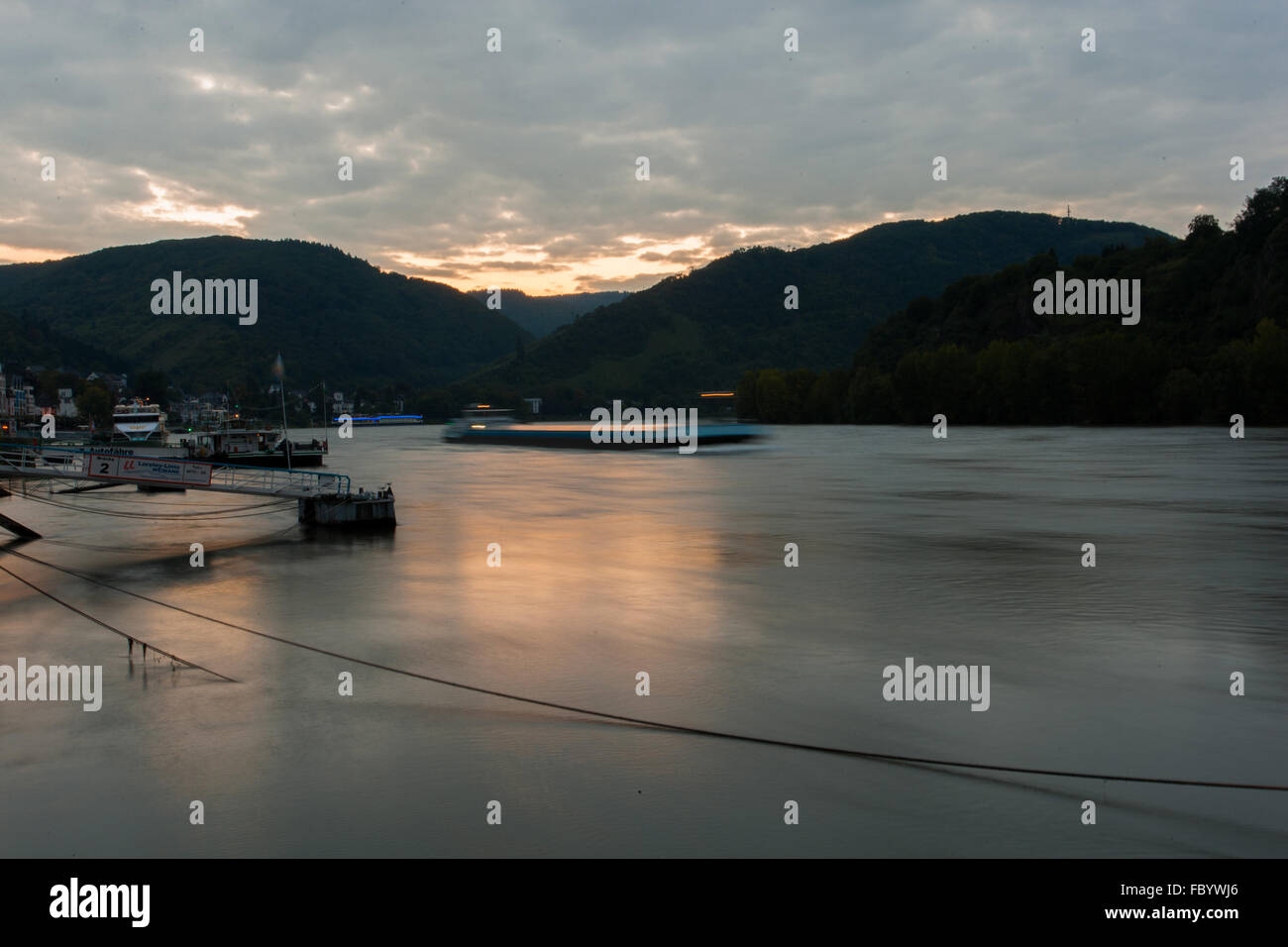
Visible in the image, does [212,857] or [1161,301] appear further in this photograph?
[1161,301]

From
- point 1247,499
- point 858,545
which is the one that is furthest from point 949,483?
point 858,545

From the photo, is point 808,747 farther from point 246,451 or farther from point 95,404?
point 95,404

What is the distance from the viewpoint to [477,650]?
13789 millimetres

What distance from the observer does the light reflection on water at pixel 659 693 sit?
25.1 ft

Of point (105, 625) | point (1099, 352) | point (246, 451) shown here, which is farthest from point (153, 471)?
point (1099, 352)

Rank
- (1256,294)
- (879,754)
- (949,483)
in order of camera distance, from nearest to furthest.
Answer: (879,754)
(949,483)
(1256,294)

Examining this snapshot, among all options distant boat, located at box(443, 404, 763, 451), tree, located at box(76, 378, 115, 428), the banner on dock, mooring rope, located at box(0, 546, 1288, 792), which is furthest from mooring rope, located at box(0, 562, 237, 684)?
tree, located at box(76, 378, 115, 428)

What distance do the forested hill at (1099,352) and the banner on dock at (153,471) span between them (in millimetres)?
99841

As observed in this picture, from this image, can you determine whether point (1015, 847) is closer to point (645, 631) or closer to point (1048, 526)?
point (645, 631)

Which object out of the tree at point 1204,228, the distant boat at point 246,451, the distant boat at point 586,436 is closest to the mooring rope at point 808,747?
the distant boat at point 246,451

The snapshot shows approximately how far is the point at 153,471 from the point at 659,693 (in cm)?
2098

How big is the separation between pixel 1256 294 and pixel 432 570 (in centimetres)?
12912

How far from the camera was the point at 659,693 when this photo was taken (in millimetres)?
11398
